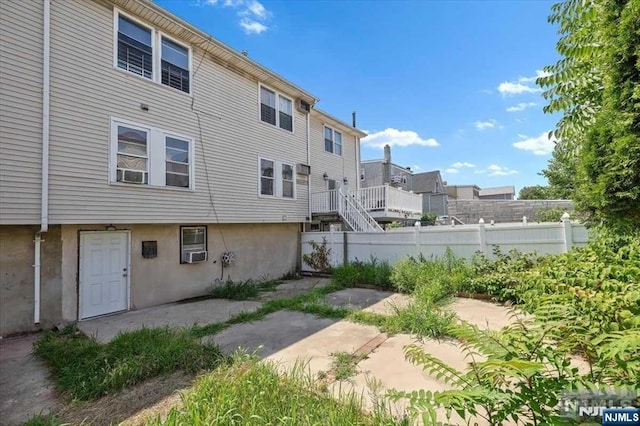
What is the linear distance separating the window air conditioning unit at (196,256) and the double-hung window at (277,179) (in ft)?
9.73

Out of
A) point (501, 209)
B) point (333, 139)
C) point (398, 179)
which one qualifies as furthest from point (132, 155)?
point (398, 179)

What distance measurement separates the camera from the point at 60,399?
142 inches

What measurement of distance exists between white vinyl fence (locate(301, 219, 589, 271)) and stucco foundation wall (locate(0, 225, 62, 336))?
812 cm

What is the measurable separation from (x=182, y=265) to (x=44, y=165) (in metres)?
4.08

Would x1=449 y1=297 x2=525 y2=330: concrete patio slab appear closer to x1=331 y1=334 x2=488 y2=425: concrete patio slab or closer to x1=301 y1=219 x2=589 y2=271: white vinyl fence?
x1=331 y1=334 x2=488 y2=425: concrete patio slab

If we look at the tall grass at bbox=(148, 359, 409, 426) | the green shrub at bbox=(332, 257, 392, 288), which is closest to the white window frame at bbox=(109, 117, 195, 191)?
the green shrub at bbox=(332, 257, 392, 288)

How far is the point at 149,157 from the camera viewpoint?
7.93 meters

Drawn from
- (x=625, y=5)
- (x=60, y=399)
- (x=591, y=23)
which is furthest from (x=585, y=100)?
(x=60, y=399)

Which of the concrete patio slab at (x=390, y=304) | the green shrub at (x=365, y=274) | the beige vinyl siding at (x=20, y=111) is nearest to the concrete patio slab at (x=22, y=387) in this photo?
the beige vinyl siding at (x=20, y=111)

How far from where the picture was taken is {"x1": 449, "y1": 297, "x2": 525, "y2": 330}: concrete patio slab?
5516 millimetres

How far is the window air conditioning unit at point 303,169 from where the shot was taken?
1275 centimetres

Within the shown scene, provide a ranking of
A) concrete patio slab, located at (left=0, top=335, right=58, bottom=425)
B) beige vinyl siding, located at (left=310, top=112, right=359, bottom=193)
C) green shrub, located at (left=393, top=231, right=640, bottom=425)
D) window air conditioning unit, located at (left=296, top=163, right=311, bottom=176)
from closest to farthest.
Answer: green shrub, located at (left=393, top=231, right=640, bottom=425), concrete patio slab, located at (left=0, top=335, right=58, bottom=425), window air conditioning unit, located at (left=296, top=163, right=311, bottom=176), beige vinyl siding, located at (left=310, top=112, right=359, bottom=193)

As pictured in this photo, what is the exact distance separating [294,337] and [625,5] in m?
5.47

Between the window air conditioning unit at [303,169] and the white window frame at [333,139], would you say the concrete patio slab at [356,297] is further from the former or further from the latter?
the white window frame at [333,139]
